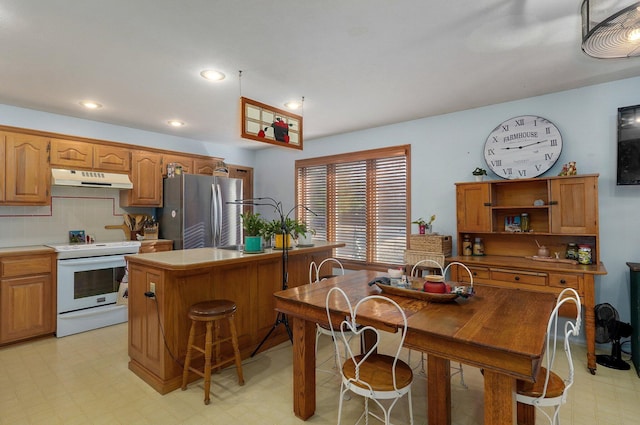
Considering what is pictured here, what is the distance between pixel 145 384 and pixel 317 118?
3.28 m

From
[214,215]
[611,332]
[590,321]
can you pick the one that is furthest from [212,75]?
[611,332]

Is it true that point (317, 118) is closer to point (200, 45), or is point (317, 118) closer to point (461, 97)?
point (461, 97)

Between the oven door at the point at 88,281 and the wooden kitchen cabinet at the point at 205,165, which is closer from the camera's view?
the oven door at the point at 88,281

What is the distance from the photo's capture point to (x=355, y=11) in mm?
1937

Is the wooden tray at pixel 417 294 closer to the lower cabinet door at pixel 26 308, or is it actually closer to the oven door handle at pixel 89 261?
the oven door handle at pixel 89 261

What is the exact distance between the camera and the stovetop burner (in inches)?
139

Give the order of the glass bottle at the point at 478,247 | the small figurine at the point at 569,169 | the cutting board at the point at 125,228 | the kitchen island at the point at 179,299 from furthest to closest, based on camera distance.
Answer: the cutting board at the point at 125,228, the glass bottle at the point at 478,247, the small figurine at the point at 569,169, the kitchen island at the point at 179,299

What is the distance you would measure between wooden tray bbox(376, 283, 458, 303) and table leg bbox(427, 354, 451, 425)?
0.34 metres

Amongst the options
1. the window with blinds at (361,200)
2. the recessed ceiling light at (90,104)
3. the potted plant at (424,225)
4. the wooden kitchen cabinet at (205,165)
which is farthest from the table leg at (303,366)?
the wooden kitchen cabinet at (205,165)

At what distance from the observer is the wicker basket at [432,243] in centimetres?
363

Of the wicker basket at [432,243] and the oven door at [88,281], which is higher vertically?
the wicker basket at [432,243]

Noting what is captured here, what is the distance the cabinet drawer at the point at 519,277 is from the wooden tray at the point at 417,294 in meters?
1.49

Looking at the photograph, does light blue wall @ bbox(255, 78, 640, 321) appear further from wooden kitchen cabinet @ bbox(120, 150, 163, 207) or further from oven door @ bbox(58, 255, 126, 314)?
oven door @ bbox(58, 255, 126, 314)

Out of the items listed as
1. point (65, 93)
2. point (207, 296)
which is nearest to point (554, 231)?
point (207, 296)
